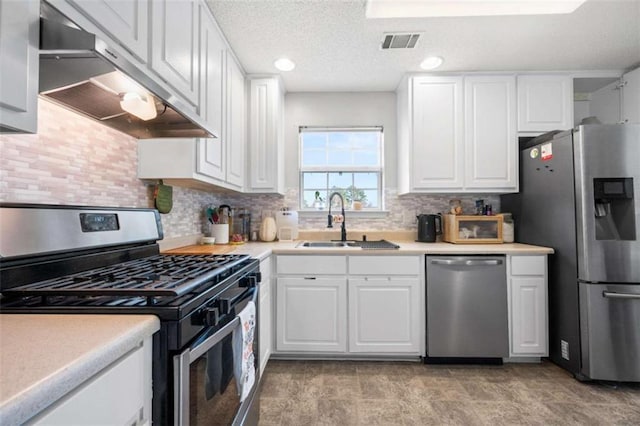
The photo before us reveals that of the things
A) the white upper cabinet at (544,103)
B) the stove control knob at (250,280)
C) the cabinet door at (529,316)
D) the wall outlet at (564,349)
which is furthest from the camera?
the white upper cabinet at (544,103)

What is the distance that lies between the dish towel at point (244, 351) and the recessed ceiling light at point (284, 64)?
192cm

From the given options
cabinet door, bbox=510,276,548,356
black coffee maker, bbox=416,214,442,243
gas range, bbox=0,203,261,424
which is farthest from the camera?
black coffee maker, bbox=416,214,442,243

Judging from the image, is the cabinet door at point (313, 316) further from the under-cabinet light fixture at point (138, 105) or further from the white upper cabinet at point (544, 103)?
the white upper cabinet at point (544, 103)

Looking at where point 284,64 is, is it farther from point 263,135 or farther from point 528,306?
point 528,306

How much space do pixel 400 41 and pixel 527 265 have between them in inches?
74.4

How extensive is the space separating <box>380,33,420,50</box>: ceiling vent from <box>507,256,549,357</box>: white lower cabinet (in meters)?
1.73

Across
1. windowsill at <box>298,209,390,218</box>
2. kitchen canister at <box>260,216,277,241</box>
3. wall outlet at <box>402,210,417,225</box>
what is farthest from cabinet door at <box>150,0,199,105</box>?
wall outlet at <box>402,210,417,225</box>

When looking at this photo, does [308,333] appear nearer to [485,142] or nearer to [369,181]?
[369,181]

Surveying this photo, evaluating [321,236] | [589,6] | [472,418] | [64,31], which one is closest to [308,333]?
[321,236]

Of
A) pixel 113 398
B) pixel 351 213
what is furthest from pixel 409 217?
pixel 113 398

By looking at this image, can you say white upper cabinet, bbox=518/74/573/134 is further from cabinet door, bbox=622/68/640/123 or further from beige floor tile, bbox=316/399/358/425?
beige floor tile, bbox=316/399/358/425

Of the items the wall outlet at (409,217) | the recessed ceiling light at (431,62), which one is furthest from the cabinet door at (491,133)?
the wall outlet at (409,217)

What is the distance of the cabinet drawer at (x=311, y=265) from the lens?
2.22 metres

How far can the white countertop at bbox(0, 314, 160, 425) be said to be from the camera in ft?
1.27
